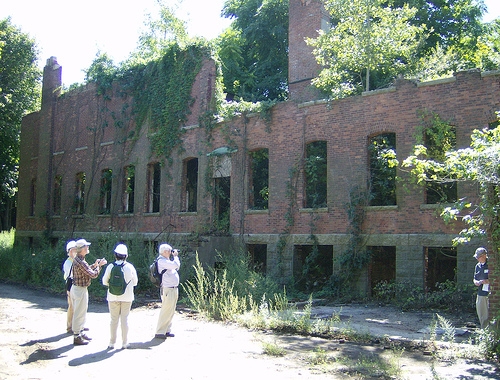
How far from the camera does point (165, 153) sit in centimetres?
2453

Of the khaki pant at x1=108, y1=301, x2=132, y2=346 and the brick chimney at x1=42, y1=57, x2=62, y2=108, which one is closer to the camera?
the khaki pant at x1=108, y1=301, x2=132, y2=346

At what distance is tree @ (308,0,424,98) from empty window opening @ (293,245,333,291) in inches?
224

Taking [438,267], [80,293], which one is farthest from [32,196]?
[80,293]

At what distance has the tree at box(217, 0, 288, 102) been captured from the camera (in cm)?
3130

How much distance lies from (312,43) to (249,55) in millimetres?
11809

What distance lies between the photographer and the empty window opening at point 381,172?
56.3 ft

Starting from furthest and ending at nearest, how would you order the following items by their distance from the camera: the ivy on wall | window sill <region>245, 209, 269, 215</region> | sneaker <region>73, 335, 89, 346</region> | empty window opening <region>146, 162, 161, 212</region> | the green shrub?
1. empty window opening <region>146, 162, 161, 212</region>
2. the ivy on wall
3. window sill <region>245, 209, 269, 215</region>
4. the green shrub
5. sneaker <region>73, 335, 89, 346</region>

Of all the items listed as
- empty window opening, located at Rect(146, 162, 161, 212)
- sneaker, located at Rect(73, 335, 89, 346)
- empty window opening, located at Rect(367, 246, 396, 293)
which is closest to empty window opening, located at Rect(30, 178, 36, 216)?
empty window opening, located at Rect(146, 162, 161, 212)

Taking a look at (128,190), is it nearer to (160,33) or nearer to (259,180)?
(259,180)

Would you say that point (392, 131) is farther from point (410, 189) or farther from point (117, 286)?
point (117, 286)

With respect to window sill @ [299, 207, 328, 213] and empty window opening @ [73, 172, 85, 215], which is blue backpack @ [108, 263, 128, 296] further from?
empty window opening @ [73, 172, 85, 215]

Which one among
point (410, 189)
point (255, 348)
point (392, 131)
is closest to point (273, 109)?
point (392, 131)

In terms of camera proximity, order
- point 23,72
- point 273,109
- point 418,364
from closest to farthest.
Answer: point 418,364 < point 273,109 < point 23,72

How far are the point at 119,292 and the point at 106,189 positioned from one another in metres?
20.2
